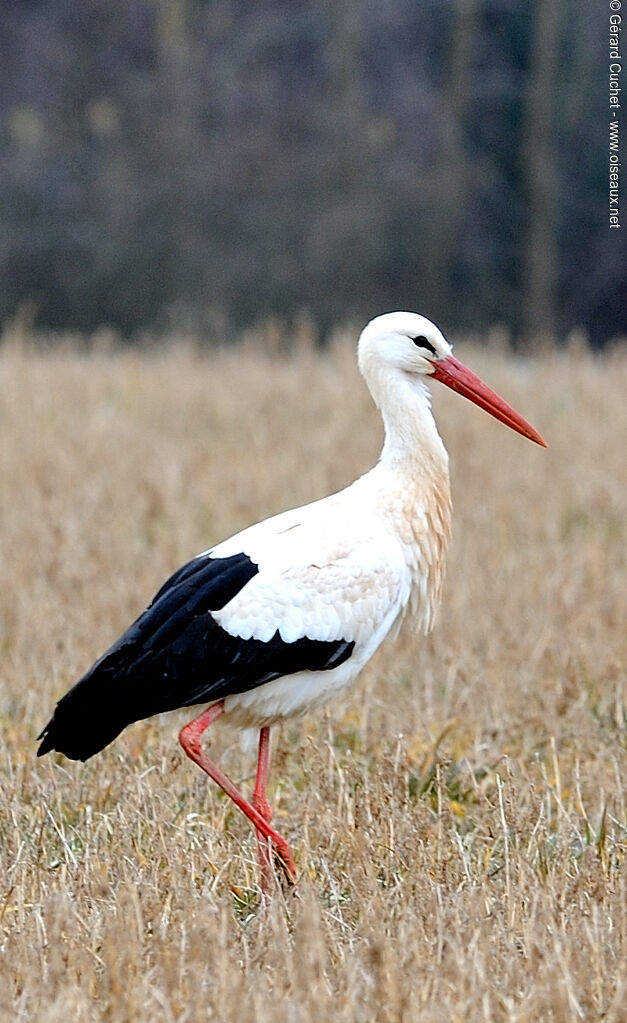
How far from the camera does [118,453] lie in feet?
30.6

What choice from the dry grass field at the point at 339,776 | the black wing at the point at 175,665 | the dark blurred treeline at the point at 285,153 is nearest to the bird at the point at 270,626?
the black wing at the point at 175,665

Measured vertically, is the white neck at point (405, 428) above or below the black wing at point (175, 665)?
above

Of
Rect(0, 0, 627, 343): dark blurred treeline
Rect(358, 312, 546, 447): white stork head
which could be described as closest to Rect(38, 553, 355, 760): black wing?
Rect(358, 312, 546, 447): white stork head

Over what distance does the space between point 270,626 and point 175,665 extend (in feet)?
0.84

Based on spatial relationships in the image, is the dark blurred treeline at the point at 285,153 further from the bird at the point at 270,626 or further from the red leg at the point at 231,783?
the red leg at the point at 231,783

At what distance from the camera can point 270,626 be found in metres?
3.96

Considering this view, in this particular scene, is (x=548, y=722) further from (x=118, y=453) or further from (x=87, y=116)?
(x=87, y=116)

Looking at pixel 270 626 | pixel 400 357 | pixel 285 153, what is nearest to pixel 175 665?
pixel 270 626

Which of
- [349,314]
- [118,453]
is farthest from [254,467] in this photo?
[349,314]

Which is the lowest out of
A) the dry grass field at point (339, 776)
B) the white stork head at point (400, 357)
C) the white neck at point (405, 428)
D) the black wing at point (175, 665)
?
the dry grass field at point (339, 776)

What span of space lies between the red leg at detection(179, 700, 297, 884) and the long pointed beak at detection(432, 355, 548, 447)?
3.63ft

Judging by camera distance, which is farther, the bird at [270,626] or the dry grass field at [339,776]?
the bird at [270,626]

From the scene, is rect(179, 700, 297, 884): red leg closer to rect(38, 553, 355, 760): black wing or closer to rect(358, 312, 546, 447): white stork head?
rect(38, 553, 355, 760): black wing

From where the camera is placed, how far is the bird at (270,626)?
392cm
